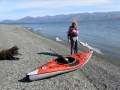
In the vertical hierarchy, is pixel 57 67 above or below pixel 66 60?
below

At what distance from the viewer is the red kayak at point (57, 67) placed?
8.98 meters

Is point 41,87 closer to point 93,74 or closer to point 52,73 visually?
point 52,73

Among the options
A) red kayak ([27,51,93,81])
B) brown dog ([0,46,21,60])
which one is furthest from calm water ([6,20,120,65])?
brown dog ([0,46,21,60])

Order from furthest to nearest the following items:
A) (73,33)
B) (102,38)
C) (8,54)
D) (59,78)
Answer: (102,38)
(73,33)
(8,54)
(59,78)

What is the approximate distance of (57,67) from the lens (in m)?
9.74

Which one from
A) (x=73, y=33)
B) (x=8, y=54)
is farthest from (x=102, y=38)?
(x=8, y=54)

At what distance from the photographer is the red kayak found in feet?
29.5

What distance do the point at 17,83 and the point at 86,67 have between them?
4675 mm

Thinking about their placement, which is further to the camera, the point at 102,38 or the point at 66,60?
the point at 102,38

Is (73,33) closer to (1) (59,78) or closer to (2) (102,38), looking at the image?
(1) (59,78)

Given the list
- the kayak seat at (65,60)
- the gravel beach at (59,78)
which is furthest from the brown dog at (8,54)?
the kayak seat at (65,60)

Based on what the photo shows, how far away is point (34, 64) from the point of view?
11.6 m

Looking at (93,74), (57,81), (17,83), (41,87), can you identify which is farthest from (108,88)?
(17,83)

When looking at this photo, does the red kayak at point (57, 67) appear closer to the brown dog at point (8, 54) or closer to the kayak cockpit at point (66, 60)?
the kayak cockpit at point (66, 60)
